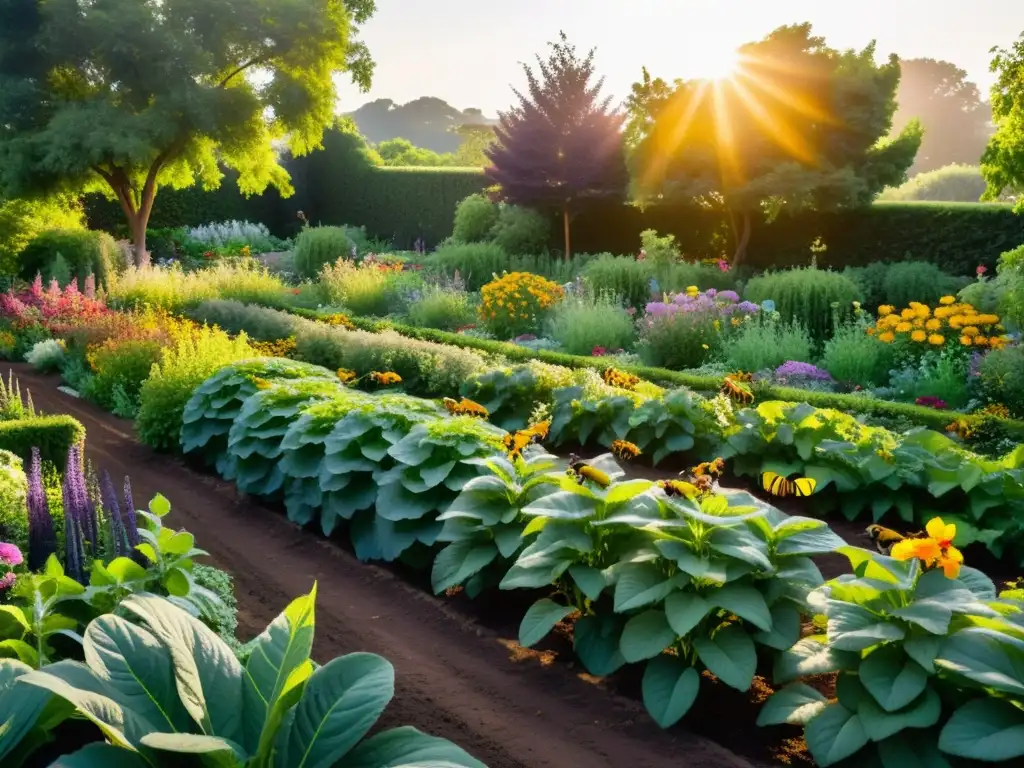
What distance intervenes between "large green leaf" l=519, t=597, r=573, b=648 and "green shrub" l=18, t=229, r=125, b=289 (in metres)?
13.2

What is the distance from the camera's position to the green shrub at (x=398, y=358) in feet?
24.0

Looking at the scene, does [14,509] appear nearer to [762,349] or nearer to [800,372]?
[800,372]

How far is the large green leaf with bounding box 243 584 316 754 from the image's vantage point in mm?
2268

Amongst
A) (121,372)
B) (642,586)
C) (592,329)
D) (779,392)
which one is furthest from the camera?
(592,329)

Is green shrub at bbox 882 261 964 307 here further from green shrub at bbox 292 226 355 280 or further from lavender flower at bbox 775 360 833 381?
green shrub at bbox 292 226 355 280

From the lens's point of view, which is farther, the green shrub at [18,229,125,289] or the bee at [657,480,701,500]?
the green shrub at [18,229,125,289]

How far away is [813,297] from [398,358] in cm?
574

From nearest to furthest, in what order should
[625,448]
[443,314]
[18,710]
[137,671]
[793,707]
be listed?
[18,710], [137,671], [793,707], [625,448], [443,314]

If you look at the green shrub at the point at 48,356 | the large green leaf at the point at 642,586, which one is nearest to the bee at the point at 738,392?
the large green leaf at the point at 642,586

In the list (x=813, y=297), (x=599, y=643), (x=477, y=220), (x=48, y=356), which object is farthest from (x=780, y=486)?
(x=477, y=220)

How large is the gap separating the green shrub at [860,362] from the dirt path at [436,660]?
224 inches

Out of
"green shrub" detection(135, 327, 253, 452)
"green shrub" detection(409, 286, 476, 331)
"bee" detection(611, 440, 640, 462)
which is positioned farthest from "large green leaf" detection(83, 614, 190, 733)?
"green shrub" detection(409, 286, 476, 331)

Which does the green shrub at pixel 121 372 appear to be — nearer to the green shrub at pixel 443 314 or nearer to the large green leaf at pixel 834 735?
the green shrub at pixel 443 314

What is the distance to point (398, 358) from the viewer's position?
7.84 m
